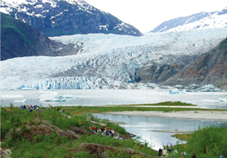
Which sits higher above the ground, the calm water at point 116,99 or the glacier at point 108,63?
the glacier at point 108,63

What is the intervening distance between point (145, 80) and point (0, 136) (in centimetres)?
10721

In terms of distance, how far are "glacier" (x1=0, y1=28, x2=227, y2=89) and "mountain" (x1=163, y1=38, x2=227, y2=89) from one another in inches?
294

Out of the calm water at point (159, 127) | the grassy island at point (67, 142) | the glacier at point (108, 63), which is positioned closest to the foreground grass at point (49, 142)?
the grassy island at point (67, 142)

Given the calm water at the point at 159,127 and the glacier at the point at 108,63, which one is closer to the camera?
the calm water at the point at 159,127

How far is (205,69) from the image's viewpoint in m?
116

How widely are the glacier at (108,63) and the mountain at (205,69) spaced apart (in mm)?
7468

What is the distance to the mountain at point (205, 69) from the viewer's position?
110719mm

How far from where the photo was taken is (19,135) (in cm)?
1603

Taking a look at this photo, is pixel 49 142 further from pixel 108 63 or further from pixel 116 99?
pixel 108 63

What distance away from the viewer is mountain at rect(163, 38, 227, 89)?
111 meters

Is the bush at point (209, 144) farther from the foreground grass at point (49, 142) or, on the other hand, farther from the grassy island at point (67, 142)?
the foreground grass at point (49, 142)

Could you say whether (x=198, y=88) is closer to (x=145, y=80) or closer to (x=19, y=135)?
(x=145, y=80)

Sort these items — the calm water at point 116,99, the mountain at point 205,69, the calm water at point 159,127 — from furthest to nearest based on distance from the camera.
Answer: the mountain at point 205,69 < the calm water at point 116,99 < the calm water at point 159,127

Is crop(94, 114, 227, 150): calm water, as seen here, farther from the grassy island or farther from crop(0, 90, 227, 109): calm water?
crop(0, 90, 227, 109): calm water
